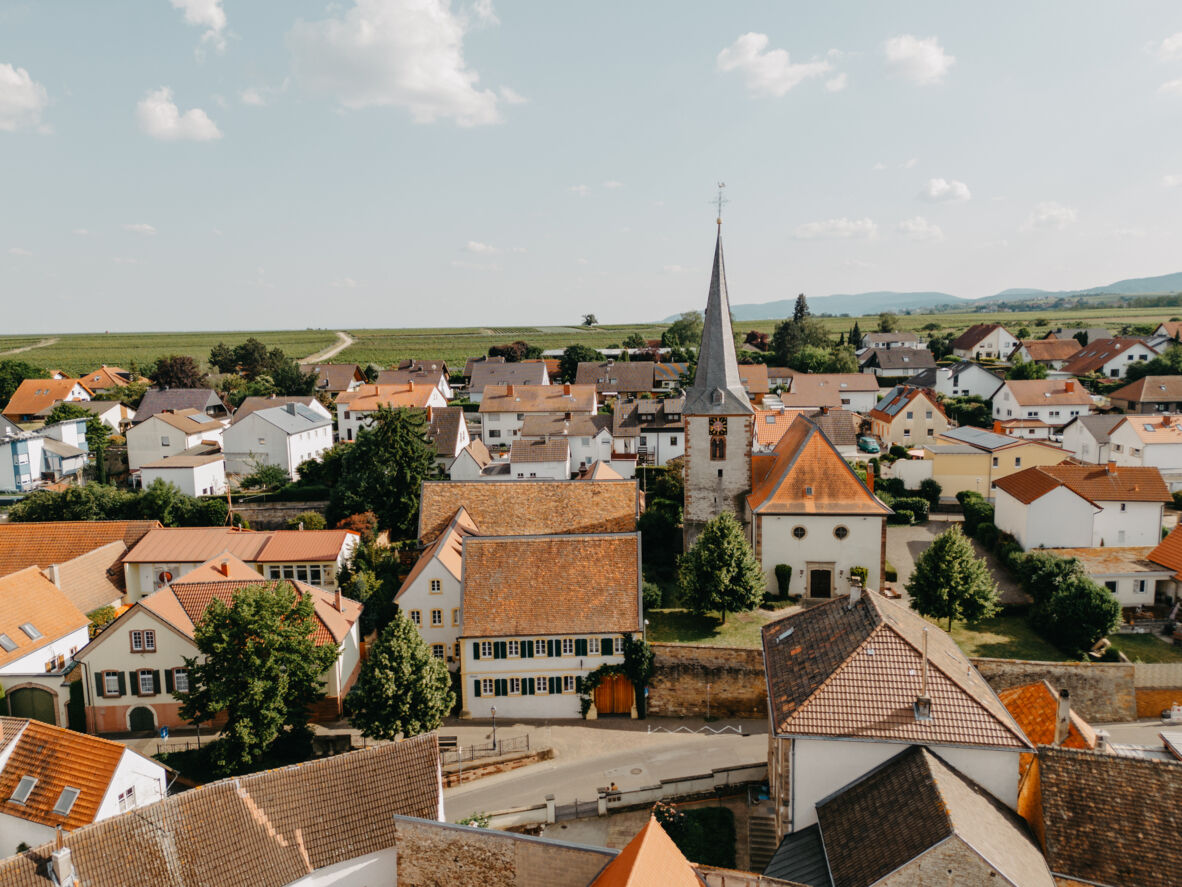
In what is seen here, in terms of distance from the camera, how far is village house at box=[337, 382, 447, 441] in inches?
3310

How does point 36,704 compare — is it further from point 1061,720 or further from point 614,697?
point 1061,720

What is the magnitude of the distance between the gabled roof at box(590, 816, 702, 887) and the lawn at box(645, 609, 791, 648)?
1821 centimetres

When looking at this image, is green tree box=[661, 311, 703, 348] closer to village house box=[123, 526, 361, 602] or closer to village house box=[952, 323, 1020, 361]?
village house box=[952, 323, 1020, 361]

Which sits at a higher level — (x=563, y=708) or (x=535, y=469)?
(x=535, y=469)

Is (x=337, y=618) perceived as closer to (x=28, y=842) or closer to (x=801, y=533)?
(x=28, y=842)

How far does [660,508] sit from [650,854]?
3744 cm

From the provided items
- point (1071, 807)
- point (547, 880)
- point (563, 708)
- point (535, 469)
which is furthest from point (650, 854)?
point (535, 469)

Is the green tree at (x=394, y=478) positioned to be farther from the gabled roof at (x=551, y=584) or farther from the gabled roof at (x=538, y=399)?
the gabled roof at (x=538, y=399)

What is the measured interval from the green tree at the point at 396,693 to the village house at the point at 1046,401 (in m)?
71.6

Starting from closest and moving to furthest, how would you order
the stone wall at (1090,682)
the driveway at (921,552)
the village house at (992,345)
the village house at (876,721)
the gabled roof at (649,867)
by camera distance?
the gabled roof at (649,867), the village house at (876,721), the stone wall at (1090,682), the driveway at (921,552), the village house at (992,345)

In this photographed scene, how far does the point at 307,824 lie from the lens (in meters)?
19.0

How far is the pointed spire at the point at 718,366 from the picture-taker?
4378cm

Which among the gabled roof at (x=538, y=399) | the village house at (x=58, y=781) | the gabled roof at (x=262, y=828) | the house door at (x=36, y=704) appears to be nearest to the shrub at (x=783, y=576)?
the gabled roof at (x=262, y=828)

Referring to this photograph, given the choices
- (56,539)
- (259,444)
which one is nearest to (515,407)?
(259,444)
